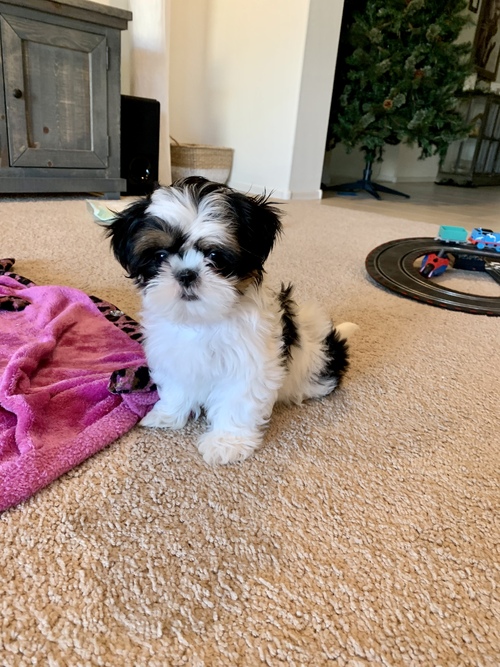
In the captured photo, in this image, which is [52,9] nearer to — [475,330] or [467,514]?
[475,330]

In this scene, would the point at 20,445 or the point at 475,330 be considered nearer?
the point at 20,445

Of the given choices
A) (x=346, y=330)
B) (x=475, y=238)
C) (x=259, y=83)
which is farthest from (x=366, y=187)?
(x=346, y=330)

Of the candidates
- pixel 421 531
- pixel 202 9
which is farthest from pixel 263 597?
pixel 202 9

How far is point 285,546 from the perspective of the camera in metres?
0.73

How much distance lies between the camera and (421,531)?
2.56 ft

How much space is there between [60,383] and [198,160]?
9.76 feet

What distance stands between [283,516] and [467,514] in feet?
1.00

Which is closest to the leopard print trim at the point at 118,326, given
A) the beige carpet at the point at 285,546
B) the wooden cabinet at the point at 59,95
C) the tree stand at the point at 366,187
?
the beige carpet at the point at 285,546

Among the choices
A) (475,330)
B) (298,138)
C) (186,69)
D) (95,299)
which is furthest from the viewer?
(186,69)

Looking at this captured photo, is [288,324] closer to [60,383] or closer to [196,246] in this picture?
[196,246]

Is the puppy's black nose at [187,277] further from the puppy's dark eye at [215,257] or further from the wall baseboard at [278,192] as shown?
the wall baseboard at [278,192]

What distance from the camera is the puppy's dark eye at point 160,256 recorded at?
86 centimetres

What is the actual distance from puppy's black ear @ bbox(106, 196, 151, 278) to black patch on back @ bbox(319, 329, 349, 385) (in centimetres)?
49

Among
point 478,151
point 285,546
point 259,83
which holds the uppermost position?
point 259,83
